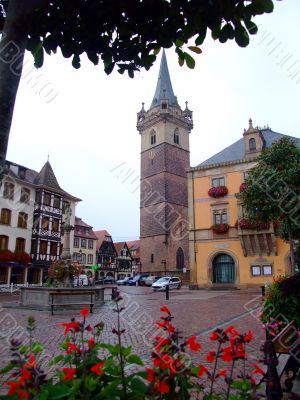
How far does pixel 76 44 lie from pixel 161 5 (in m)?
1.23

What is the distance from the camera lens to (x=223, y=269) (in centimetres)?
3462

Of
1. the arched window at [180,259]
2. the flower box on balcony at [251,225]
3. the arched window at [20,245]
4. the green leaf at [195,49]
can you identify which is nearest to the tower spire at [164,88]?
the arched window at [180,259]

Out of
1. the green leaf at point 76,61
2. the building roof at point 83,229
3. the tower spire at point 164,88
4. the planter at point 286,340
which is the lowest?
the planter at point 286,340

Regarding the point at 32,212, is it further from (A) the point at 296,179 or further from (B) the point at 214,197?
(A) the point at 296,179

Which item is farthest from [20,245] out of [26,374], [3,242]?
[26,374]

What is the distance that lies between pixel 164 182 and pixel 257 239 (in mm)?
26330

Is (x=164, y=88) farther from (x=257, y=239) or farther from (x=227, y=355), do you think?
(x=227, y=355)

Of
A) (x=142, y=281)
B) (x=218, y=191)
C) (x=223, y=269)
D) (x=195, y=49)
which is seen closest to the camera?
(x=195, y=49)

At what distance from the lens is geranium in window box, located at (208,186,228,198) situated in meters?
34.6

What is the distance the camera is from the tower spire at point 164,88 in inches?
2514

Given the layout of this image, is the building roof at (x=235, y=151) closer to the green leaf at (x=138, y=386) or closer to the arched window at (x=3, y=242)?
the arched window at (x=3, y=242)

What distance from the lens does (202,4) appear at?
155 inches

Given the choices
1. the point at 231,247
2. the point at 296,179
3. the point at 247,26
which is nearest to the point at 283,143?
the point at 296,179

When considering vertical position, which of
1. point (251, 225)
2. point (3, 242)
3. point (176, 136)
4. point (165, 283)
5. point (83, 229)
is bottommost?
point (165, 283)
